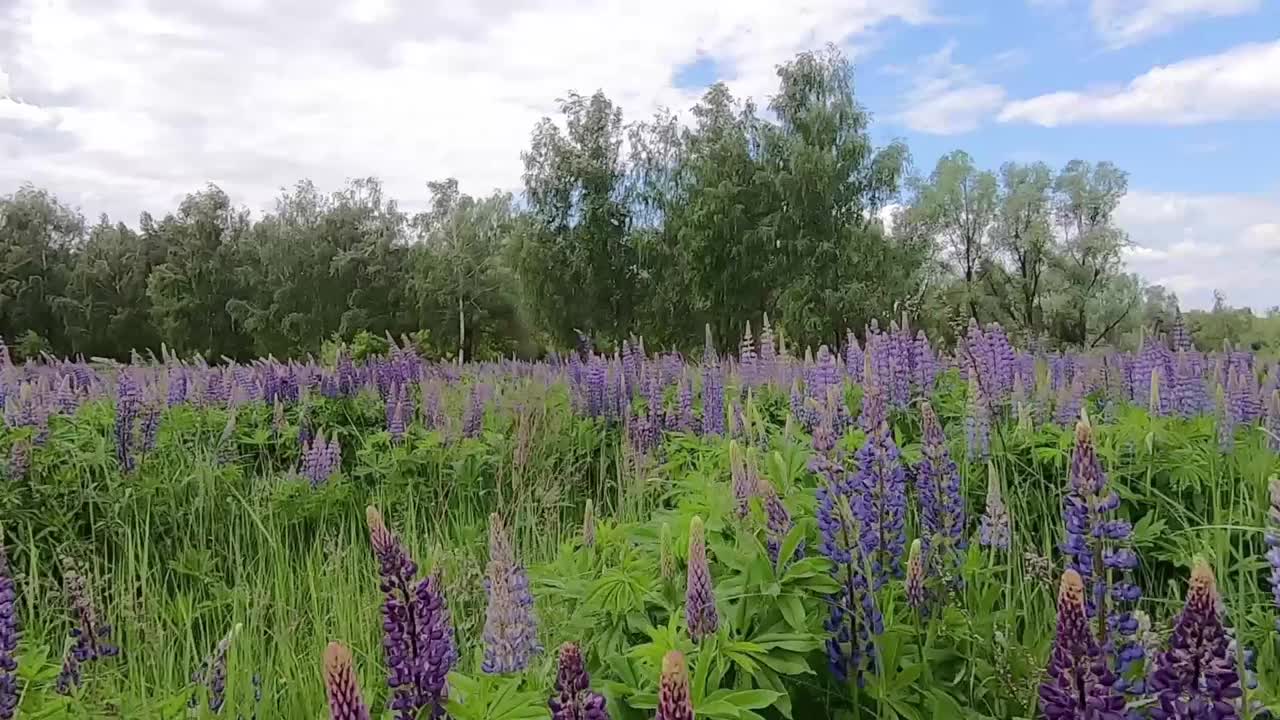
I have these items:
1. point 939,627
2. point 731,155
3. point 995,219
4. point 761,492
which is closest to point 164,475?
point 761,492

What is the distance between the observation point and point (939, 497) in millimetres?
2539

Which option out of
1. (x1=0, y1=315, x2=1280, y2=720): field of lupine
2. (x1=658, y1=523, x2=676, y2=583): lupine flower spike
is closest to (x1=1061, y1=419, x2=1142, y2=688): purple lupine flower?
(x1=0, y1=315, x2=1280, y2=720): field of lupine

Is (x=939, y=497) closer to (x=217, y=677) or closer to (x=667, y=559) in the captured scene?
(x=667, y=559)

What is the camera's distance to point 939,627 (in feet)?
7.56

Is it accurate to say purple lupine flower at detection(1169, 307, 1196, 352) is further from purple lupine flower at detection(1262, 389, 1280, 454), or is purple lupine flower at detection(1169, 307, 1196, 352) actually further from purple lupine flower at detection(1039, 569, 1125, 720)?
purple lupine flower at detection(1039, 569, 1125, 720)

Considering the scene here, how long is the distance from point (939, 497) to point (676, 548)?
2.48ft

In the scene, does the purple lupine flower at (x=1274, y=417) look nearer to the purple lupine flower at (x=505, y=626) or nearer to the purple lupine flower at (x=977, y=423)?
the purple lupine flower at (x=977, y=423)

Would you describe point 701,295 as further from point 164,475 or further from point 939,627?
point 939,627

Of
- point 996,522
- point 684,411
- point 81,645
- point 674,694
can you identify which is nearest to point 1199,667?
point 674,694

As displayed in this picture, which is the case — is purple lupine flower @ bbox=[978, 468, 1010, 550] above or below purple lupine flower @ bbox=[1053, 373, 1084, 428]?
below

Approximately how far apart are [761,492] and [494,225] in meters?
53.8

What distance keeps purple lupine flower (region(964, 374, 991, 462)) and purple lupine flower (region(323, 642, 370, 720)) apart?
2.78 meters

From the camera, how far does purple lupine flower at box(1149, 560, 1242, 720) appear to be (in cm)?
127

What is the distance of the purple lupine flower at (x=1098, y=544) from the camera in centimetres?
176
